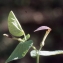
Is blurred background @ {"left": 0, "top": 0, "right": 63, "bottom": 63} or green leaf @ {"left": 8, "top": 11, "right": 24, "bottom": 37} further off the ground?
green leaf @ {"left": 8, "top": 11, "right": 24, "bottom": 37}

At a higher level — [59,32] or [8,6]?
[8,6]

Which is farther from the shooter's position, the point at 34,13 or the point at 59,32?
the point at 34,13

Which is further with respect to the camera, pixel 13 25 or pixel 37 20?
pixel 37 20

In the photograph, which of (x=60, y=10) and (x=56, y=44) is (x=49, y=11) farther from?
(x=56, y=44)

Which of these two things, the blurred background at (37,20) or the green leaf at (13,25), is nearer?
the green leaf at (13,25)

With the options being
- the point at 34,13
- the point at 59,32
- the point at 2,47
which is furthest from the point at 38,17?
the point at 2,47

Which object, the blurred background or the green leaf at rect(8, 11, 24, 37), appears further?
the blurred background

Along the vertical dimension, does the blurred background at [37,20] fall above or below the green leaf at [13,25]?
below

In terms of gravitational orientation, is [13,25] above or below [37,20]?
above
